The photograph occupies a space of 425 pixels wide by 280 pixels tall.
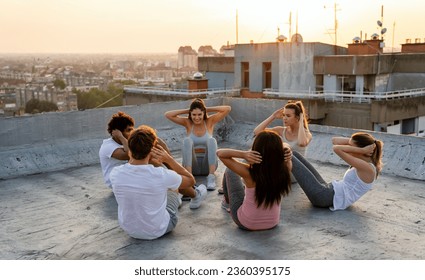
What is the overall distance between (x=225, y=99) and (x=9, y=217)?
Answer: 6.20 m

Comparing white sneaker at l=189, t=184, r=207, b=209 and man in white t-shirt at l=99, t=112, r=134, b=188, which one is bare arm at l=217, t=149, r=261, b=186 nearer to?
white sneaker at l=189, t=184, r=207, b=209

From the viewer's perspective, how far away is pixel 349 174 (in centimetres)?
523

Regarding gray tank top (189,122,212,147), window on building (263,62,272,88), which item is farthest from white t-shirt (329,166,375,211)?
window on building (263,62,272,88)

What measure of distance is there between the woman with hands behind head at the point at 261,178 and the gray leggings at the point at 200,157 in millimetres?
1992

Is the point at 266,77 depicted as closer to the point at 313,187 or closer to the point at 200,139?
the point at 200,139

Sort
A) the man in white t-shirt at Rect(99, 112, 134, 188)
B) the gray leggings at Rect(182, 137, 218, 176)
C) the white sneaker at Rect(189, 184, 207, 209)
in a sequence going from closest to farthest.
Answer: the white sneaker at Rect(189, 184, 207, 209) < the man in white t-shirt at Rect(99, 112, 134, 188) < the gray leggings at Rect(182, 137, 218, 176)

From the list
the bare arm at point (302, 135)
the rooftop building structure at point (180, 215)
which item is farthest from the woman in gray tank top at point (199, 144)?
the bare arm at point (302, 135)

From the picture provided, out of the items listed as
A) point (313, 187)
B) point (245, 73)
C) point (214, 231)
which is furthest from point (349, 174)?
point (245, 73)

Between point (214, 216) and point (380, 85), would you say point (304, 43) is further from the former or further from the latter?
point (214, 216)

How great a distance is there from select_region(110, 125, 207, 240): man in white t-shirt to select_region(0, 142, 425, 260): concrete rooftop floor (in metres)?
0.16

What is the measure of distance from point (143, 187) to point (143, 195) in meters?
0.08

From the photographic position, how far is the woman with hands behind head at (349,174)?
16.5 ft

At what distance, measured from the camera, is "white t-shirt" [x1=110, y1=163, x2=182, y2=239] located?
4191 mm

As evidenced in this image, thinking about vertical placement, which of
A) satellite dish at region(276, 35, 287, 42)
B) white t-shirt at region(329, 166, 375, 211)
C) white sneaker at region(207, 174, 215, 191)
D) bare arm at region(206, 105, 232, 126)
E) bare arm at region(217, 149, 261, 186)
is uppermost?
satellite dish at region(276, 35, 287, 42)
